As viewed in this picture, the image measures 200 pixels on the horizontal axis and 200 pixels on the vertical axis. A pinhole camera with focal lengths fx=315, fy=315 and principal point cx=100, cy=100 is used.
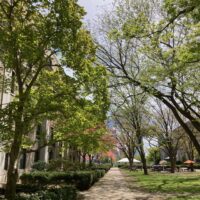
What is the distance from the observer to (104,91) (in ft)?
38.9

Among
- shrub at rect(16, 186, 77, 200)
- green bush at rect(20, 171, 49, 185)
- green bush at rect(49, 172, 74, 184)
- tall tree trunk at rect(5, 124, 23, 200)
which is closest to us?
shrub at rect(16, 186, 77, 200)

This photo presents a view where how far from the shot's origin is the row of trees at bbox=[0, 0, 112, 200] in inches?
400

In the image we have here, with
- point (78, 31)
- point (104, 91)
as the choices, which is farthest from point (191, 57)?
point (78, 31)

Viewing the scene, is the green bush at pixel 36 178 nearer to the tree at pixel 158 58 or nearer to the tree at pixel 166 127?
the tree at pixel 158 58

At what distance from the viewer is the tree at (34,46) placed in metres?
10.0

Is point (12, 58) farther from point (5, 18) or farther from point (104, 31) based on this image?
point (104, 31)

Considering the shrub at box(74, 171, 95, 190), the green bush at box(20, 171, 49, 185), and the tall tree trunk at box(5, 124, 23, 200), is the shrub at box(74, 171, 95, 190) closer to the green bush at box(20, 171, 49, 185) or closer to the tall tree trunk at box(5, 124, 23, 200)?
the green bush at box(20, 171, 49, 185)

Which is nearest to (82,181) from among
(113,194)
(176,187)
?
(113,194)

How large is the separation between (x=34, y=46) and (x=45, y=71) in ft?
9.91

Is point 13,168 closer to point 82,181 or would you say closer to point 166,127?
point 82,181

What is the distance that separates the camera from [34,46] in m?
9.99

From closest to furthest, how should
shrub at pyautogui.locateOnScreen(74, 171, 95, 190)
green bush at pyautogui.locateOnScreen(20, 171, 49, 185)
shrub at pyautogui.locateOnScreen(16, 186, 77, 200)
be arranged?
shrub at pyautogui.locateOnScreen(16, 186, 77, 200) < shrub at pyautogui.locateOnScreen(74, 171, 95, 190) < green bush at pyautogui.locateOnScreen(20, 171, 49, 185)

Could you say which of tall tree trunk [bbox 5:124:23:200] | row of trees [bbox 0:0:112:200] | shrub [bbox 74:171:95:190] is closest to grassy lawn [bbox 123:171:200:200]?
shrub [bbox 74:171:95:190]

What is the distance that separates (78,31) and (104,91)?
94.8 inches
